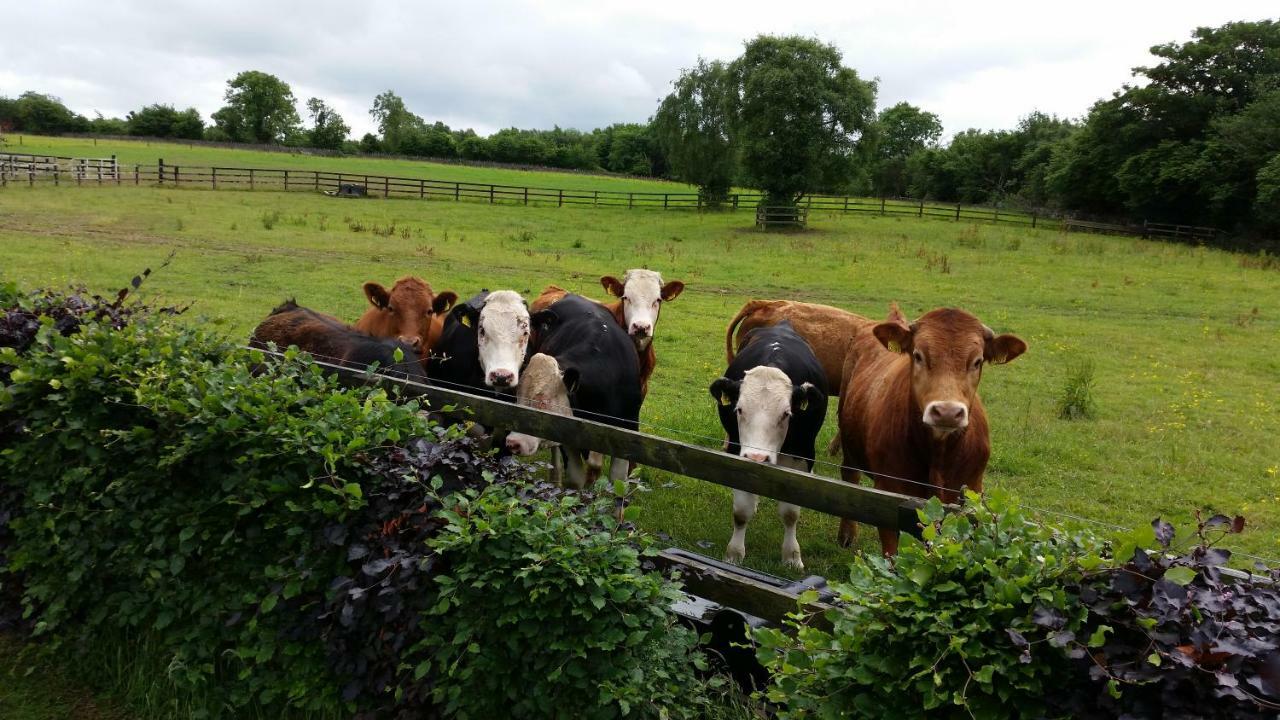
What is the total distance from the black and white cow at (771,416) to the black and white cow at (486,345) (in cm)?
180

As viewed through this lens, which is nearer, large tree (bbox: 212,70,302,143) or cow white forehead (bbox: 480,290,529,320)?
cow white forehead (bbox: 480,290,529,320)

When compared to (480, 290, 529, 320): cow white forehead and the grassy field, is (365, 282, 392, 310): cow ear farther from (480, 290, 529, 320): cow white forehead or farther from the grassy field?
the grassy field

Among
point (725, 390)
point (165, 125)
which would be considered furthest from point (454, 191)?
point (165, 125)

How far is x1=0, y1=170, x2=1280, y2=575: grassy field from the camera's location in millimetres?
8266

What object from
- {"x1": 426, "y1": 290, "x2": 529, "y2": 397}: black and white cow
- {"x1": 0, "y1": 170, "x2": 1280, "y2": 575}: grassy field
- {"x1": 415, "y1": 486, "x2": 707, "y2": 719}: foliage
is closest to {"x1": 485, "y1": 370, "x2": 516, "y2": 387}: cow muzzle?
{"x1": 426, "y1": 290, "x2": 529, "y2": 397}: black and white cow

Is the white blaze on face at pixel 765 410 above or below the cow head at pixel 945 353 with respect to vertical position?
below

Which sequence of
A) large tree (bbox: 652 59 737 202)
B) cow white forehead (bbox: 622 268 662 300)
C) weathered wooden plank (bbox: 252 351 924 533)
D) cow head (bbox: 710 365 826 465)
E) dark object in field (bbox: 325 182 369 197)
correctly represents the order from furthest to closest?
large tree (bbox: 652 59 737 202) < dark object in field (bbox: 325 182 369 197) < cow white forehead (bbox: 622 268 662 300) < cow head (bbox: 710 365 826 465) < weathered wooden plank (bbox: 252 351 924 533)

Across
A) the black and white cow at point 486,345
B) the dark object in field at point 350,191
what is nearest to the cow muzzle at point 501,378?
the black and white cow at point 486,345

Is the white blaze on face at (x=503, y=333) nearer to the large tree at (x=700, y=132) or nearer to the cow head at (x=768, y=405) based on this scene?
the cow head at (x=768, y=405)

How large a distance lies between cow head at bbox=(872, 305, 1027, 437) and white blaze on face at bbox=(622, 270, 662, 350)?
12.2ft

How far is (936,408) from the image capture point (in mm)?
4828

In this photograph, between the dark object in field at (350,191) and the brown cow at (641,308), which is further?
the dark object in field at (350,191)

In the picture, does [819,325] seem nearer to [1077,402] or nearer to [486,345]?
[486,345]

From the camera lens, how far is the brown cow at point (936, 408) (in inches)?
201
